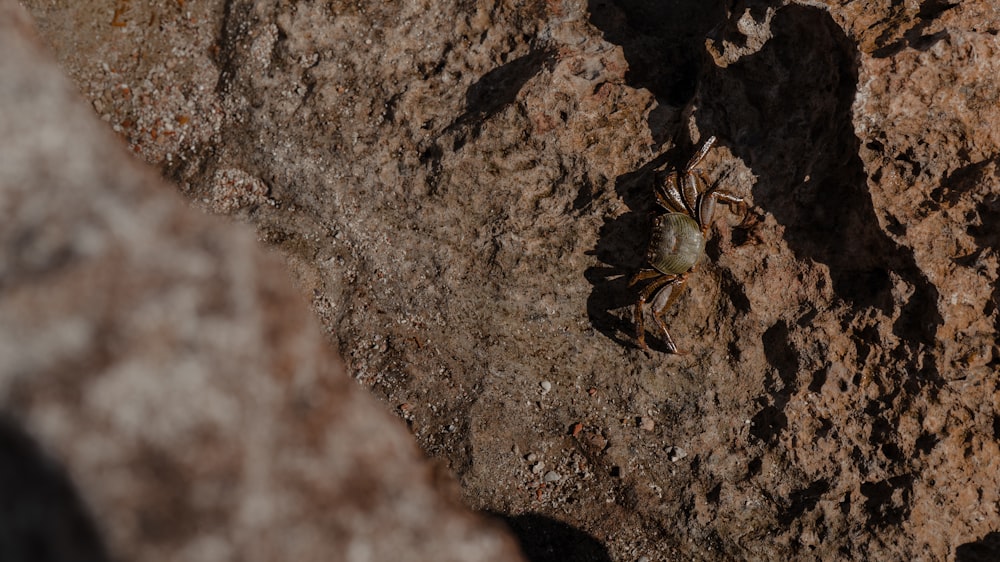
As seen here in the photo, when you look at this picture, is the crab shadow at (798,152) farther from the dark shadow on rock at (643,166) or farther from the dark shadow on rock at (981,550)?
the dark shadow on rock at (981,550)

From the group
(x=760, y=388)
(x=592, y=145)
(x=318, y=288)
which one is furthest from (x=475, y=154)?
(x=760, y=388)

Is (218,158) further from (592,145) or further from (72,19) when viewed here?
(592,145)

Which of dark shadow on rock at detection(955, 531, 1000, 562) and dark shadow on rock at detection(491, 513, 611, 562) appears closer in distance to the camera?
dark shadow on rock at detection(955, 531, 1000, 562)

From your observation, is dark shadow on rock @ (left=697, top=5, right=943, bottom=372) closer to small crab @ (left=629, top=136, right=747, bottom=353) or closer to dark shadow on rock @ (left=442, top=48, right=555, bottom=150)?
small crab @ (left=629, top=136, right=747, bottom=353)

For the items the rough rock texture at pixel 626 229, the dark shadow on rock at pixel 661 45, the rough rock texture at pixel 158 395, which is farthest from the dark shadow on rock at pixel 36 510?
the dark shadow on rock at pixel 661 45

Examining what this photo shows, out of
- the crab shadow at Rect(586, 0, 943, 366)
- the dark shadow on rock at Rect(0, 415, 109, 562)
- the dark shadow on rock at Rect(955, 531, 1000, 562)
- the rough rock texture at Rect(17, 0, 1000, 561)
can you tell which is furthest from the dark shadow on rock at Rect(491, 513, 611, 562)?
the dark shadow on rock at Rect(0, 415, 109, 562)

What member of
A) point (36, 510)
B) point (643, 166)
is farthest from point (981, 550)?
point (36, 510)

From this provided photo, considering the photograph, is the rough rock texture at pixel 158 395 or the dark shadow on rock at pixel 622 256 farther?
the dark shadow on rock at pixel 622 256
